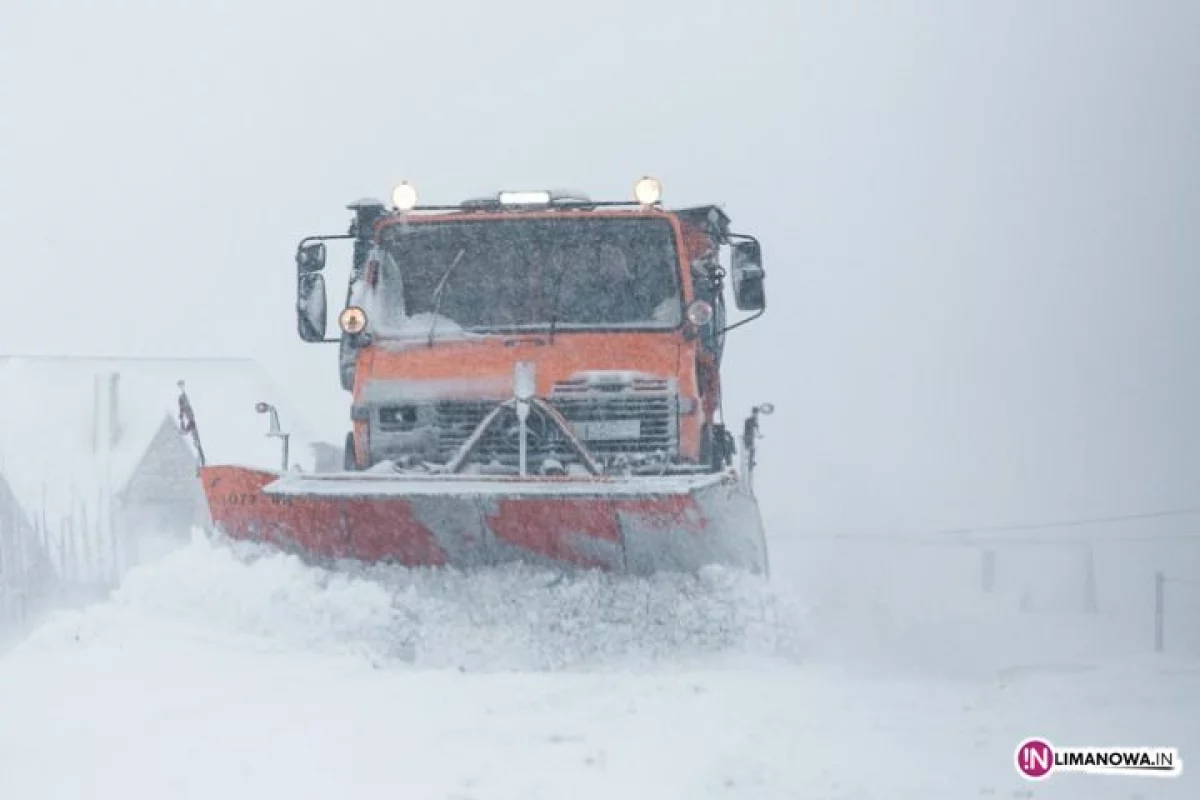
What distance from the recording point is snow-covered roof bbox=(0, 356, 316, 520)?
4044 cm

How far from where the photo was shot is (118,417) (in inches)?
1651

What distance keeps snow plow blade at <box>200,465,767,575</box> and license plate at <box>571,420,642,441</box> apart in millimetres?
961

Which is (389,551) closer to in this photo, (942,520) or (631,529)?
(631,529)

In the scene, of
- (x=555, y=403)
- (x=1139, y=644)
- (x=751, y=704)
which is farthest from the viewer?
(x=1139, y=644)

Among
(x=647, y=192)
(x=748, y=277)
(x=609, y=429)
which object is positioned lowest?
(x=609, y=429)

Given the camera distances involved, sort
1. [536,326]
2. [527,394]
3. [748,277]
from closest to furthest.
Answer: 1. [527,394]
2. [536,326]
3. [748,277]

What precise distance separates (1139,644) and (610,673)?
16.7 meters

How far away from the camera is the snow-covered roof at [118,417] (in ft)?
133

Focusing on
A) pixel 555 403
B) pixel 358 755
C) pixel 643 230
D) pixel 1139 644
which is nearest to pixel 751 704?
pixel 358 755

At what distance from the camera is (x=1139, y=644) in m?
21.8

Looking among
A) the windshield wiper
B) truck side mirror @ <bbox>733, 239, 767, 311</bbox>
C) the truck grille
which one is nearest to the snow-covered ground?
the truck grille

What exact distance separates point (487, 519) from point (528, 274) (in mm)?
2328

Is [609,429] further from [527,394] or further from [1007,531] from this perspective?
[1007,531]

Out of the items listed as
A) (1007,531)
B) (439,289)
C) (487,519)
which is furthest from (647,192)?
(1007,531)
